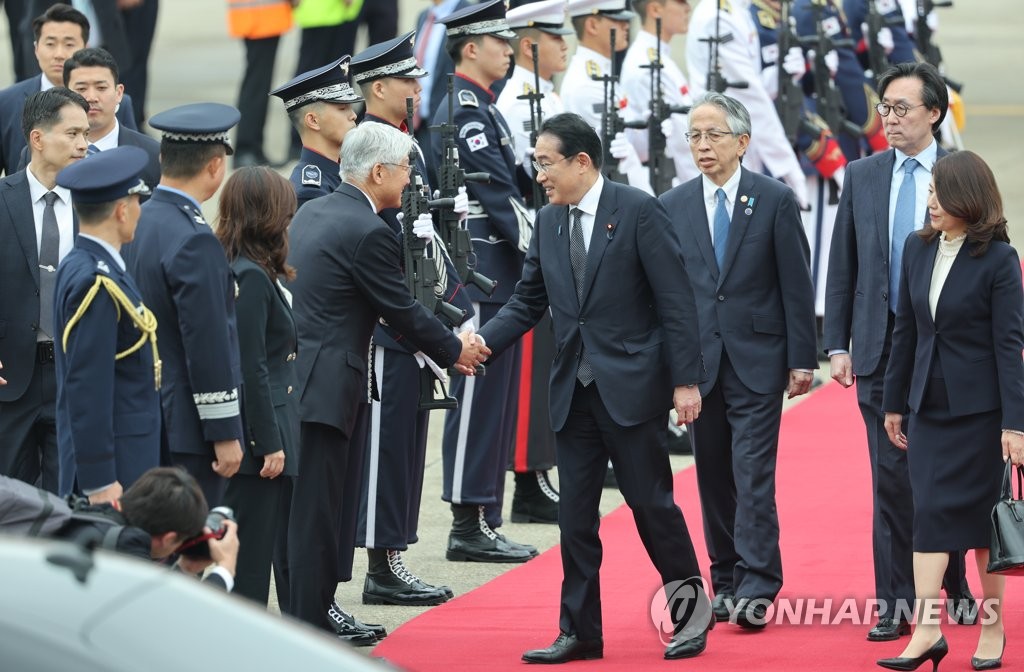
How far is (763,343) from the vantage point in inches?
249

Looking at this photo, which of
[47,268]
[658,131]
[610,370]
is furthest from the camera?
[658,131]

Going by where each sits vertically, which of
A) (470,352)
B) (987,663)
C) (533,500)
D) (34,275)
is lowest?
(533,500)

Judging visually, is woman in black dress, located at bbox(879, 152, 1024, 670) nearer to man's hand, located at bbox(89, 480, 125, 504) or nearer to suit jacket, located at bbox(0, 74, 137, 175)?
man's hand, located at bbox(89, 480, 125, 504)

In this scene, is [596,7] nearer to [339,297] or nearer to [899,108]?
[899,108]

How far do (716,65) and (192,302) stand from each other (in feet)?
19.2

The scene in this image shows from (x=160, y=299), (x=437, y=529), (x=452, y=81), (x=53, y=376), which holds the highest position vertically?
(x=452, y=81)

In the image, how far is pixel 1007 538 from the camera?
17.4 feet

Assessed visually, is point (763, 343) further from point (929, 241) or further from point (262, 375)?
point (262, 375)

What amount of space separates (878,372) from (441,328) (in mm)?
1349

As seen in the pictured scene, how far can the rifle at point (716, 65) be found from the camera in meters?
10.4

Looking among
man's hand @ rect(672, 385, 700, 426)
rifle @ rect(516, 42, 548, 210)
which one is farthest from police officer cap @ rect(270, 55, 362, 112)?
rifle @ rect(516, 42, 548, 210)

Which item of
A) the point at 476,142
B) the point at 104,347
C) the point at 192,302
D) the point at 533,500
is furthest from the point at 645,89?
the point at 104,347

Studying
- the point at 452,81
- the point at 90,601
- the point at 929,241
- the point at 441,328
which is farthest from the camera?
the point at 452,81

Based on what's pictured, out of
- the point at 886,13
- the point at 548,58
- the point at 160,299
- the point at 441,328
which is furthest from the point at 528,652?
the point at 886,13
